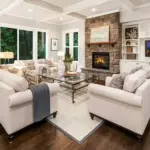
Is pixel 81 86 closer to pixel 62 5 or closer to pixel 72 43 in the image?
pixel 62 5

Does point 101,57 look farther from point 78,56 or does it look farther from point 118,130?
point 118,130

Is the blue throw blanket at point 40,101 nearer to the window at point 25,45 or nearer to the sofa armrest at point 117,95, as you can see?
the sofa armrest at point 117,95

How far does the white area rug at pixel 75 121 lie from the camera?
222 centimetres

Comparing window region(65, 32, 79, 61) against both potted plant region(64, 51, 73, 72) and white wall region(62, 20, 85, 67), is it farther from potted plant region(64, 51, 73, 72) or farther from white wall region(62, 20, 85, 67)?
potted plant region(64, 51, 73, 72)

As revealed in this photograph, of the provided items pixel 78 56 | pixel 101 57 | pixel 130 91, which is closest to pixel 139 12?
pixel 101 57

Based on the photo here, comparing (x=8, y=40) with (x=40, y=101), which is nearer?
(x=40, y=101)

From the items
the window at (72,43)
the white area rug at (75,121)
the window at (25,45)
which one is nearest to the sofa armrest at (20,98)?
the white area rug at (75,121)

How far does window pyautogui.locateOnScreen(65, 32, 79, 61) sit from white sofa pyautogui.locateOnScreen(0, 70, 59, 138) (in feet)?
20.0

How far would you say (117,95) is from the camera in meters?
2.10

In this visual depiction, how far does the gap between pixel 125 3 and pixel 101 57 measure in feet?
8.39

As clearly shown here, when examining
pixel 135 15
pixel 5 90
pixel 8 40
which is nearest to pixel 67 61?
pixel 5 90

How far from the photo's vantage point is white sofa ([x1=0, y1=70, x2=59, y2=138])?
1974 mm

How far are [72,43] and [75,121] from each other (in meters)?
6.21

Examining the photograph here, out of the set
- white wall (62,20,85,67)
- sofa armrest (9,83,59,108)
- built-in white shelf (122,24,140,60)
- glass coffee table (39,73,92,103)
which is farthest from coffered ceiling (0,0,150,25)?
sofa armrest (9,83,59,108)
